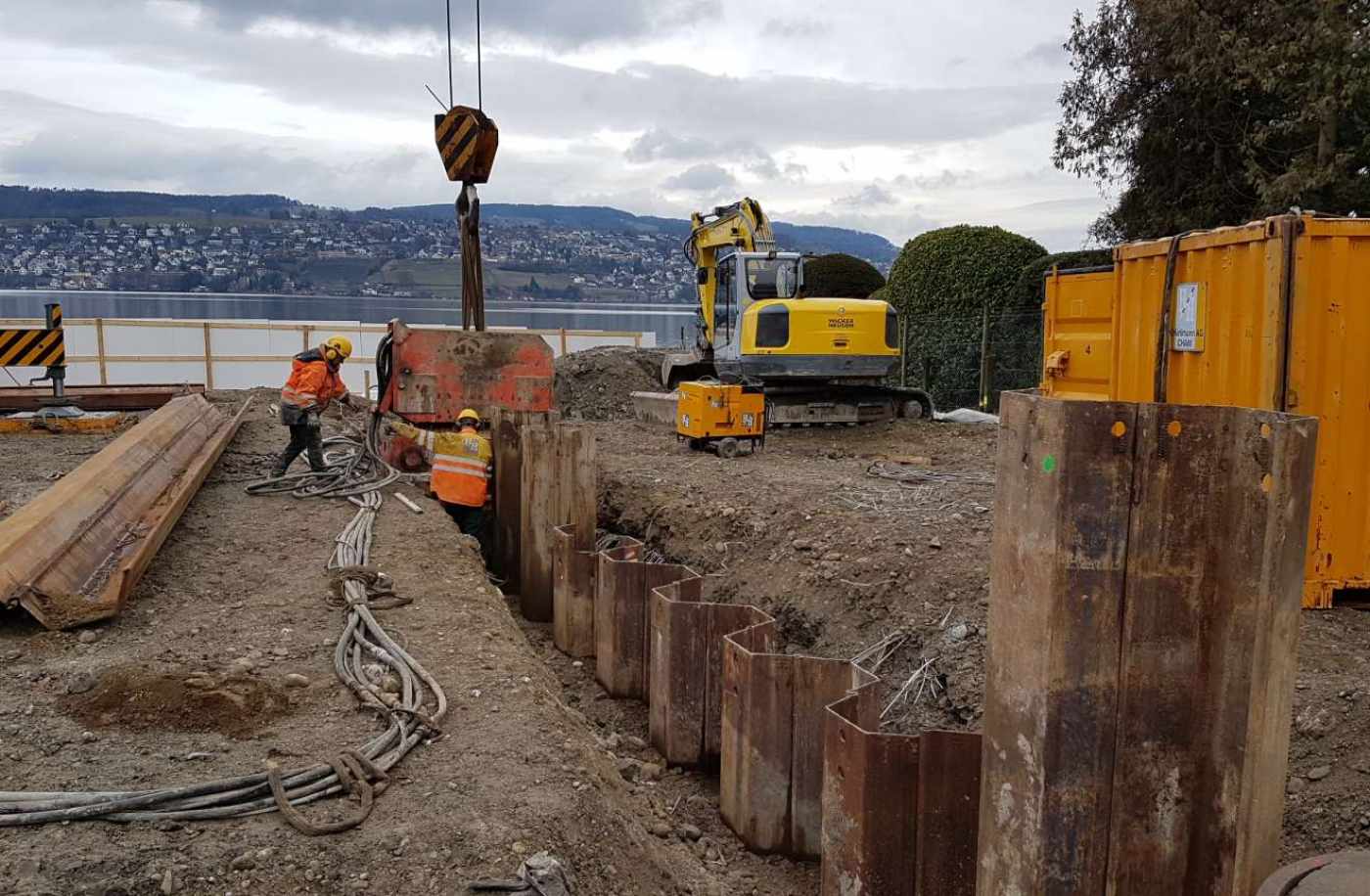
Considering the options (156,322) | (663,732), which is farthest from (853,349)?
(156,322)

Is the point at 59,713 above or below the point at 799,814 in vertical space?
above

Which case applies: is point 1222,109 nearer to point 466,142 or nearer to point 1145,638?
point 466,142

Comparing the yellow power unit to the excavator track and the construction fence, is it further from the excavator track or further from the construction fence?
the construction fence

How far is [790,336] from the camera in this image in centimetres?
1517

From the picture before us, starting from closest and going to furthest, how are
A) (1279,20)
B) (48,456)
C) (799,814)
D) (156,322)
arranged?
1. (799,814)
2. (48,456)
3. (1279,20)
4. (156,322)

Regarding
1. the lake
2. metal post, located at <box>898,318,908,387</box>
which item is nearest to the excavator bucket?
metal post, located at <box>898,318,908,387</box>

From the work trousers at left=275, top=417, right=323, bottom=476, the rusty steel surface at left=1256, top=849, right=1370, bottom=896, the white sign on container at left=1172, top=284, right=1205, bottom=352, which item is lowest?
the rusty steel surface at left=1256, top=849, right=1370, bottom=896

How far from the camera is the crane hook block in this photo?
9.78 meters

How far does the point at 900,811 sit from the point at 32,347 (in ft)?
45.9

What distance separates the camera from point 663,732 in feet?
22.0

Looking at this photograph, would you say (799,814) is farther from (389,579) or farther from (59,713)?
(59,713)

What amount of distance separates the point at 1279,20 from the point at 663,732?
14091 millimetres

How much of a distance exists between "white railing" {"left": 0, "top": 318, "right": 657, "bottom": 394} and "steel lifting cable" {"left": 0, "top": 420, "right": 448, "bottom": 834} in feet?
55.1

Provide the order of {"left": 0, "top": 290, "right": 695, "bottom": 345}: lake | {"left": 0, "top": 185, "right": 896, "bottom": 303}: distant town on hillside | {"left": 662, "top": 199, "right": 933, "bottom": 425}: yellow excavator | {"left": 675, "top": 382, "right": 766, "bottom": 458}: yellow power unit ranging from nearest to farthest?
{"left": 675, "top": 382, "right": 766, "bottom": 458}: yellow power unit
{"left": 662, "top": 199, "right": 933, "bottom": 425}: yellow excavator
{"left": 0, "top": 290, "right": 695, "bottom": 345}: lake
{"left": 0, "top": 185, "right": 896, "bottom": 303}: distant town on hillside
